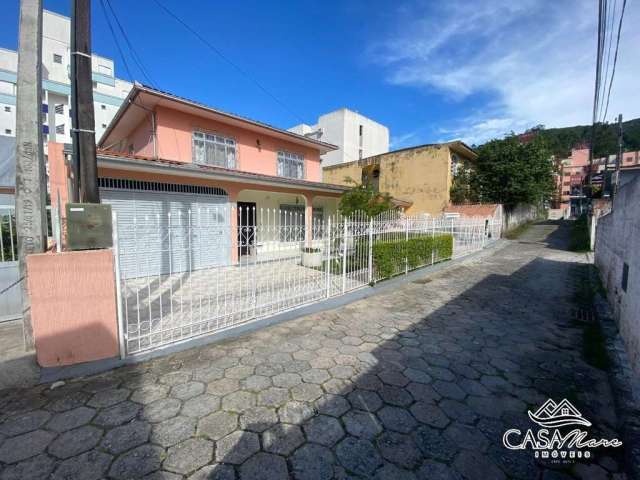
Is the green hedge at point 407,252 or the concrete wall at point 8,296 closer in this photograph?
the concrete wall at point 8,296

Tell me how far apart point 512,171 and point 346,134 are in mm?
18720

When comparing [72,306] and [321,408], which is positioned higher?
[72,306]

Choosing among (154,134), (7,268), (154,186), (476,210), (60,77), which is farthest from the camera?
(60,77)

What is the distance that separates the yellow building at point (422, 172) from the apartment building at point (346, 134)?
1150 cm

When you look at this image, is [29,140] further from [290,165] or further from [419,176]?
[419,176]

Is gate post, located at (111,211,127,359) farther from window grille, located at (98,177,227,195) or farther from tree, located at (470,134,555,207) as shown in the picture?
tree, located at (470,134,555,207)

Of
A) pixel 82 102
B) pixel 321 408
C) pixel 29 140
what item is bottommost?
pixel 321 408

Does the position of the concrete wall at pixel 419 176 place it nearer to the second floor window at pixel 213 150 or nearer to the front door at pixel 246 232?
the front door at pixel 246 232

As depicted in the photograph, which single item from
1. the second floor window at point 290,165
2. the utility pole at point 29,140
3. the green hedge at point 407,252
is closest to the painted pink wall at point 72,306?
the utility pole at point 29,140

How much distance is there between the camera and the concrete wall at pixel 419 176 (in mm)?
16688

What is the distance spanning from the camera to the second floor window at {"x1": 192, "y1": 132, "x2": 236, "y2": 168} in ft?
32.8

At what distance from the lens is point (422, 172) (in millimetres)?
17609

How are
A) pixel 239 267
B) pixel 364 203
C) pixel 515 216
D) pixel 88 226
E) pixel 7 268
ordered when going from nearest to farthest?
pixel 88 226 → pixel 7 268 → pixel 239 267 → pixel 364 203 → pixel 515 216

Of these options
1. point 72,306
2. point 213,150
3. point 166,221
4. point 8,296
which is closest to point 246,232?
point 72,306
